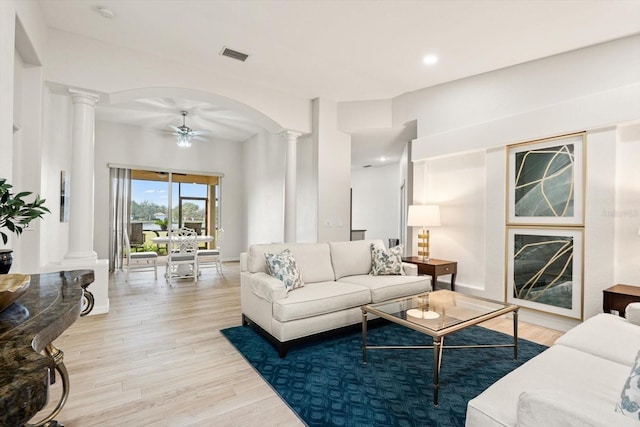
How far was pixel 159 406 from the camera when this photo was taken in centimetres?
199

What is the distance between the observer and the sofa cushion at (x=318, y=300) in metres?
2.67

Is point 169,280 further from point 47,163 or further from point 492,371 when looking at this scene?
point 492,371

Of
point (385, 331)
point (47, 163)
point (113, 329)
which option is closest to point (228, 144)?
point (47, 163)

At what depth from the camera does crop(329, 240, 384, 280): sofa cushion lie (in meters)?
3.73

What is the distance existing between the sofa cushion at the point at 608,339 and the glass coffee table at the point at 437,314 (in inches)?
21.3

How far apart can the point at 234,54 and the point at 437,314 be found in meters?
3.56

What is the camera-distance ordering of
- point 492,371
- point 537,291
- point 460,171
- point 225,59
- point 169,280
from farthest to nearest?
point 169,280
point 460,171
point 225,59
point 537,291
point 492,371

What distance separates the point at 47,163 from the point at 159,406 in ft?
11.2

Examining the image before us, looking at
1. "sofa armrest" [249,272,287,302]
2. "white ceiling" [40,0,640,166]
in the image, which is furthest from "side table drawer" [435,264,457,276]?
Result: "white ceiling" [40,0,640,166]

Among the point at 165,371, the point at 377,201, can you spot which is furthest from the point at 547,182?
the point at 377,201

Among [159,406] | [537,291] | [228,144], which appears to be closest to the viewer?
[159,406]

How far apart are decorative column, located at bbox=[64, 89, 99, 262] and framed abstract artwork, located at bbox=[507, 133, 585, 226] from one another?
16.2ft

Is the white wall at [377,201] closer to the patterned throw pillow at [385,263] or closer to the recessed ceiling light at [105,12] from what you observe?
the patterned throw pillow at [385,263]

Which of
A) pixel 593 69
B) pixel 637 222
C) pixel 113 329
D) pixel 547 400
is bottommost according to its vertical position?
pixel 113 329
